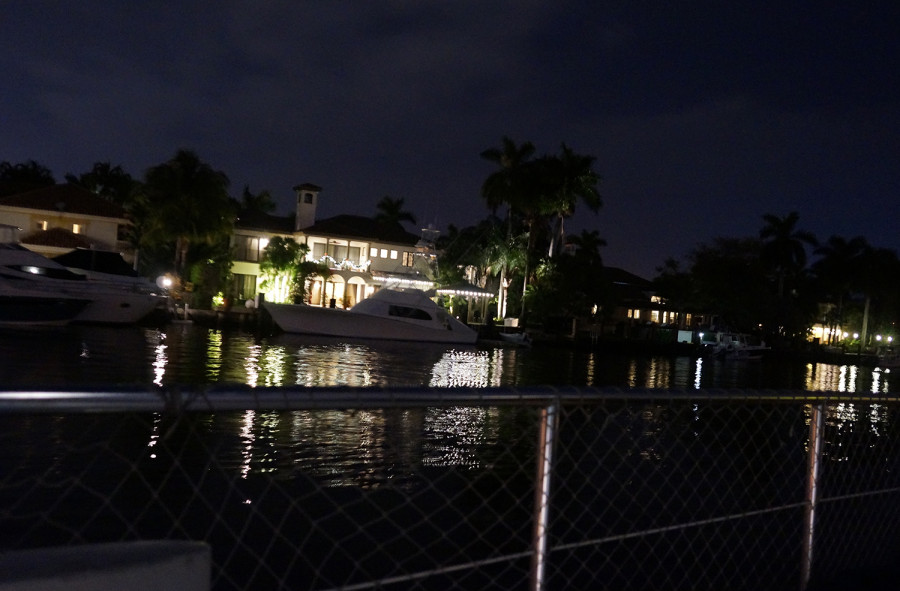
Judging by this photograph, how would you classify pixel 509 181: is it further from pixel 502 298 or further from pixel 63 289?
pixel 63 289

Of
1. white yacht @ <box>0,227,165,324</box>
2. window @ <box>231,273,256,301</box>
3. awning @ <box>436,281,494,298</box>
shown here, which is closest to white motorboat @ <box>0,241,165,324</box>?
white yacht @ <box>0,227,165,324</box>

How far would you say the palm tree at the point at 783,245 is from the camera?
7662 cm

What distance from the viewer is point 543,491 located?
3.25 m

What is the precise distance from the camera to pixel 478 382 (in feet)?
77.3

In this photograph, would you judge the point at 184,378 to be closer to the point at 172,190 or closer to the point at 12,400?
the point at 12,400

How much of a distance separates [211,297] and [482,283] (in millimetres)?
17908

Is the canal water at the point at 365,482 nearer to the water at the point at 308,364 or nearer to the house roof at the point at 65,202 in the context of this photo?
the water at the point at 308,364

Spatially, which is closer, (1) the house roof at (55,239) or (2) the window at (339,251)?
(1) the house roof at (55,239)

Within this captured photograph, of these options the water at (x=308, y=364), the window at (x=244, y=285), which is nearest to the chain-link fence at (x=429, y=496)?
the water at (x=308, y=364)

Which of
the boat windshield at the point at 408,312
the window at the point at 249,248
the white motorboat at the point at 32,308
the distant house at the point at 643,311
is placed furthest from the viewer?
the distant house at the point at 643,311

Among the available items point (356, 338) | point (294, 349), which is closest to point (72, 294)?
point (294, 349)

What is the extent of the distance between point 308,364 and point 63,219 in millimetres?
36221

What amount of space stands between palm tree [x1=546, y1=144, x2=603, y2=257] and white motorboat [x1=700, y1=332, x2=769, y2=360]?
12046 mm

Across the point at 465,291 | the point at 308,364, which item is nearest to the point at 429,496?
the point at 308,364
